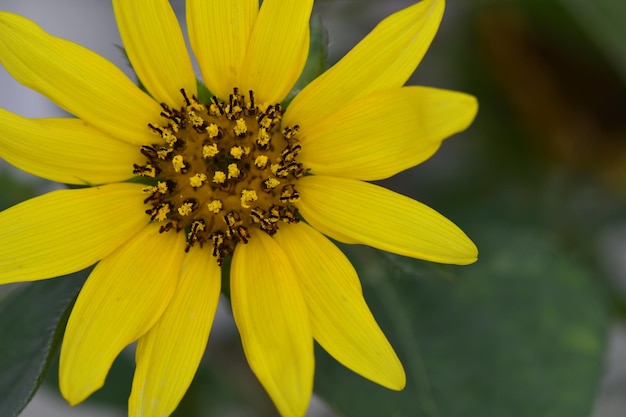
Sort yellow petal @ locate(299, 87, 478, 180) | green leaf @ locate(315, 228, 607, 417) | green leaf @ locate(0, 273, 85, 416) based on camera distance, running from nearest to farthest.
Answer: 1. yellow petal @ locate(299, 87, 478, 180)
2. green leaf @ locate(0, 273, 85, 416)
3. green leaf @ locate(315, 228, 607, 417)

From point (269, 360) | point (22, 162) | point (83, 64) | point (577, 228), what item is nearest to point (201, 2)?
point (83, 64)

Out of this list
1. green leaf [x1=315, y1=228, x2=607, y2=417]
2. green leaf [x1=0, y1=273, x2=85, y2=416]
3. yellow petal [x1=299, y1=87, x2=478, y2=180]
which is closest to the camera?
yellow petal [x1=299, y1=87, x2=478, y2=180]

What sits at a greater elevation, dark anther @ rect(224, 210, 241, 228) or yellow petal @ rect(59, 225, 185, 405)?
dark anther @ rect(224, 210, 241, 228)

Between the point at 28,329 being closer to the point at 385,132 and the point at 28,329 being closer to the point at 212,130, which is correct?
the point at 212,130

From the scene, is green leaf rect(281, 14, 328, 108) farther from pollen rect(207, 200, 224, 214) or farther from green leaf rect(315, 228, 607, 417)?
green leaf rect(315, 228, 607, 417)

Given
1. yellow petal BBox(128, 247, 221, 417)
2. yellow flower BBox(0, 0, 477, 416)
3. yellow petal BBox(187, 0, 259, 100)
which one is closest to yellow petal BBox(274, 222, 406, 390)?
yellow flower BBox(0, 0, 477, 416)
